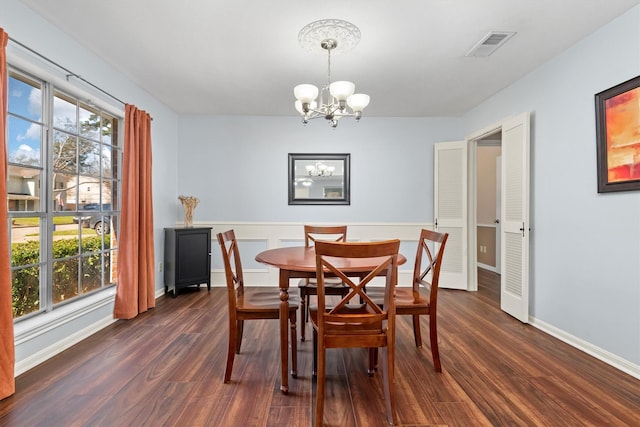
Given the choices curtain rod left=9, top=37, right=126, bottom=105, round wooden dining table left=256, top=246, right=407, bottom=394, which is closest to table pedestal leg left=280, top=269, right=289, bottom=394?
round wooden dining table left=256, top=246, right=407, bottom=394

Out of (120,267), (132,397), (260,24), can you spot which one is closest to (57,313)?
(120,267)

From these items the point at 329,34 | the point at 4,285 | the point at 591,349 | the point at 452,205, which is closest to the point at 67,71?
the point at 4,285

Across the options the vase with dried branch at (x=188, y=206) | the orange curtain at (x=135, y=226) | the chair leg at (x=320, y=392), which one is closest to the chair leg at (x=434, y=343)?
the chair leg at (x=320, y=392)

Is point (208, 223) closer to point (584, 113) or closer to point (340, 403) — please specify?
point (340, 403)

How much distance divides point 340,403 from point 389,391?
0.33 metres

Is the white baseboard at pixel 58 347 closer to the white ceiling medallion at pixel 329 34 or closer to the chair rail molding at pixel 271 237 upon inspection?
the chair rail molding at pixel 271 237

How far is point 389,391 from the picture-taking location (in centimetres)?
167

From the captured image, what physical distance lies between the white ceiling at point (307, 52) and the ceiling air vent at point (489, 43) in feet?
0.16

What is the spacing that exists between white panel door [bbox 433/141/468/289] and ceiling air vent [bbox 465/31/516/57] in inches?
68.9

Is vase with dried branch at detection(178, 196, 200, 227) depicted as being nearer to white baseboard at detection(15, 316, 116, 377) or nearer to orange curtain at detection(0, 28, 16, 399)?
white baseboard at detection(15, 316, 116, 377)

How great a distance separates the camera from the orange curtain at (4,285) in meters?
1.85

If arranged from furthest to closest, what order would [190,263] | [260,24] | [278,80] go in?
[190,263] < [278,80] < [260,24]

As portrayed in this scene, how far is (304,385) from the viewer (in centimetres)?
203

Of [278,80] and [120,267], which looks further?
[278,80]
